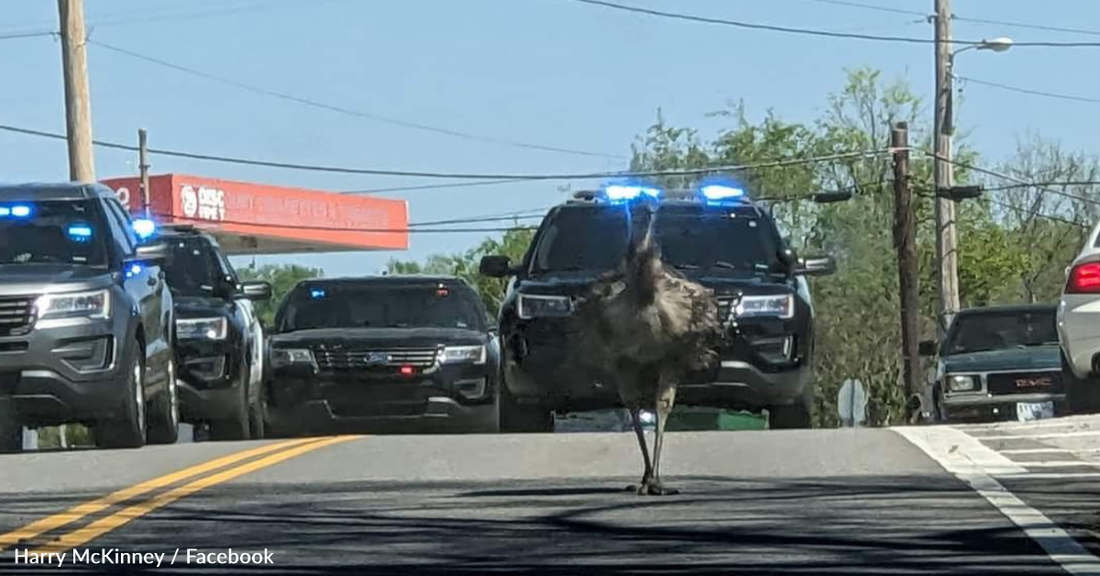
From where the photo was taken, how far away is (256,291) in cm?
2025

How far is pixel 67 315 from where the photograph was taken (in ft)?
49.3

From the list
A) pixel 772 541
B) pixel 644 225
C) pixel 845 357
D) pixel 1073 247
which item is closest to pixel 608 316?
pixel 644 225

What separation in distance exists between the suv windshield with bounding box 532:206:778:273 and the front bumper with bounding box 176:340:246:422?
3329 millimetres

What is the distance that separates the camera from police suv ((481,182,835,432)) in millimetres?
16125

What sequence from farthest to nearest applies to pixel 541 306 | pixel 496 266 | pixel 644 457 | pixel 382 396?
1. pixel 382 396
2. pixel 496 266
3. pixel 541 306
4. pixel 644 457

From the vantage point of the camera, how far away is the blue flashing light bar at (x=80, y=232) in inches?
624

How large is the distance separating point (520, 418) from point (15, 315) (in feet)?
13.1

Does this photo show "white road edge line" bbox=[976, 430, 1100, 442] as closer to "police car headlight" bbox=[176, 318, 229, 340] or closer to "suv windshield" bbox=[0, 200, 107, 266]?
"suv windshield" bbox=[0, 200, 107, 266]

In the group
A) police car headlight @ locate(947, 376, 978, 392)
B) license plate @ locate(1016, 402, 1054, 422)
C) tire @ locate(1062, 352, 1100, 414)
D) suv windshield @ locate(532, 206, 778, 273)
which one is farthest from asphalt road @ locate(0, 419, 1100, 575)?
police car headlight @ locate(947, 376, 978, 392)

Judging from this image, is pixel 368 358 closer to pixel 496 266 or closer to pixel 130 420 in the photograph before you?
pixel 496 266

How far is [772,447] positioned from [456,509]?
3.95m

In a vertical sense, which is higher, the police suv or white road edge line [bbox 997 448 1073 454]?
the police suv

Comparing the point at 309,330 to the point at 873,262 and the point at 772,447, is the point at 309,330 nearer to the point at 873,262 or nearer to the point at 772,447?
the point at 772,447

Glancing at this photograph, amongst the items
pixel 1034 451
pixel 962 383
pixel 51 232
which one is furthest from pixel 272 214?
pixel 1034 451
